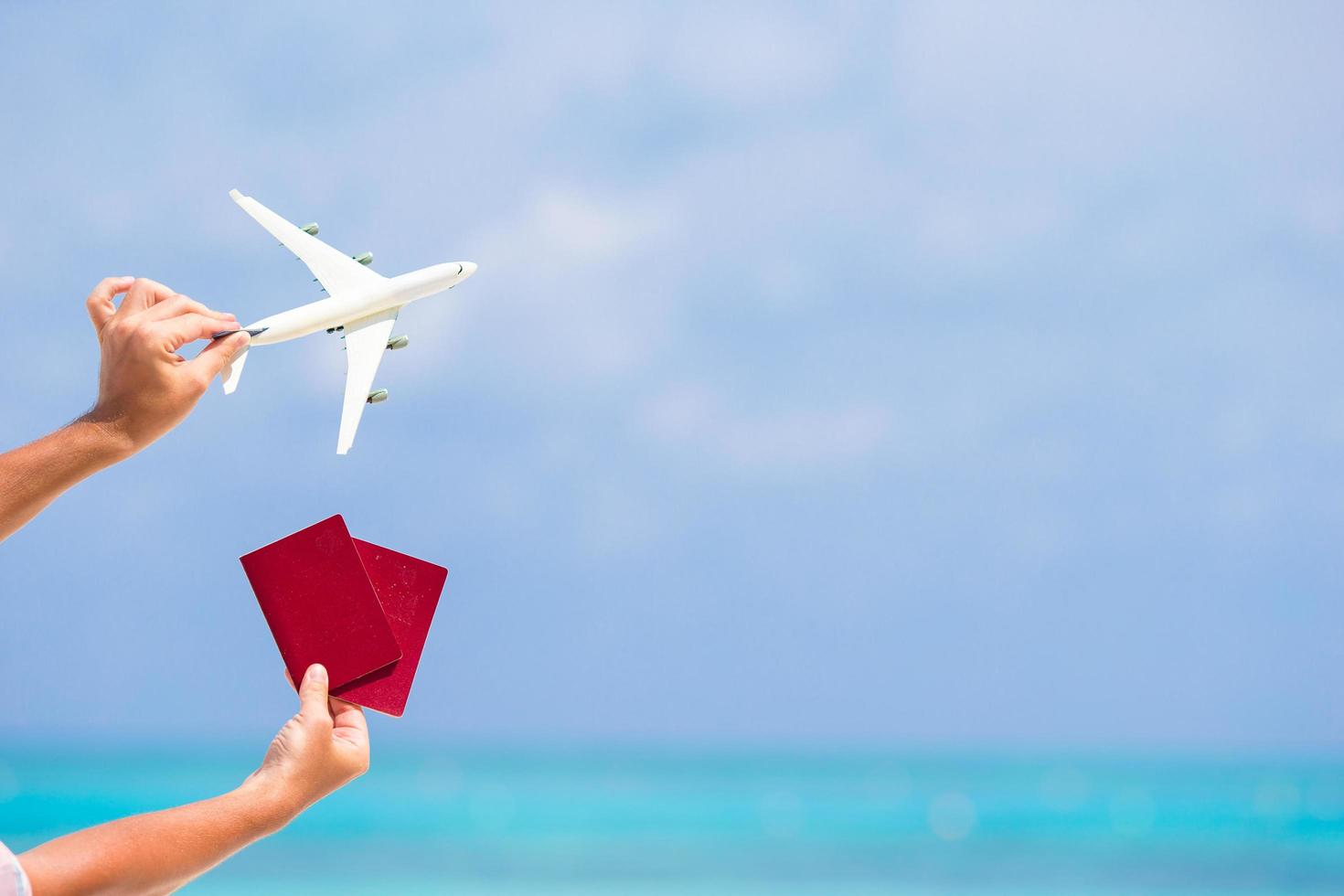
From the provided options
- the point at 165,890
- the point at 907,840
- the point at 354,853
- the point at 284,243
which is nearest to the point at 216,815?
the point at 165,890

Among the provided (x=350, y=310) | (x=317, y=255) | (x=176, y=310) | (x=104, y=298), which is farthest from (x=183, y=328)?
(x=317, y=255)

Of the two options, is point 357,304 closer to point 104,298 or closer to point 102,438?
point 104,298

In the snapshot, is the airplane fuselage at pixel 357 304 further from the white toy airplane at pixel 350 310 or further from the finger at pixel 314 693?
the finger at pixel 314 693

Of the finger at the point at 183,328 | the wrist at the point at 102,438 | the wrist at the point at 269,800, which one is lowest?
the wrist at the point at 269,800

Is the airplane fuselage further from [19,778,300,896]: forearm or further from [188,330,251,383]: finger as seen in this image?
[19,778,300,896]: forearm

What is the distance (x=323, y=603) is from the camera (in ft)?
4.76

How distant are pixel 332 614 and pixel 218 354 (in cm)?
31

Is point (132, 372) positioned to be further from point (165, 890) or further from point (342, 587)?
point (165, 890)

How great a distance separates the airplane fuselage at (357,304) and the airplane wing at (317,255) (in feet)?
0.17

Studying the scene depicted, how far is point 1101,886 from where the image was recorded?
1836cm

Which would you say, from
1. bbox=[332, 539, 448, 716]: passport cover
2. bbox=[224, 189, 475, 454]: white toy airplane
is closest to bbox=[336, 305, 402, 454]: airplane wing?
bbox=[224, 189, 475, 454]: white toy airplane

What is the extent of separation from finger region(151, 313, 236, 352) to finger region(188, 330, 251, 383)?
0.02 metres

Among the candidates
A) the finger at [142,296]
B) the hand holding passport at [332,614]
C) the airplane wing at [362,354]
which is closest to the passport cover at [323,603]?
the hand holding passport at [332,614]

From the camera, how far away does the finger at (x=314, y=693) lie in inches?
52.9
